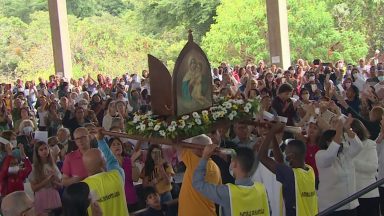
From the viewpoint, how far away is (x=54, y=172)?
9.15 meters

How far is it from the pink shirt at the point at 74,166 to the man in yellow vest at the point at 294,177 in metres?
2.41

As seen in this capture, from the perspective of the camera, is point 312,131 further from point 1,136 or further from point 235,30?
point 235,30

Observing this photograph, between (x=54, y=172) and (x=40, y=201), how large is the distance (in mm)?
425

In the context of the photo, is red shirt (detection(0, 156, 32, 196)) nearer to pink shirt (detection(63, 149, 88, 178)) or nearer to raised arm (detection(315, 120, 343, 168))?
pink shirt (detection(63, 149, 88, 178))

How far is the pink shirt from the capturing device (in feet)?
27.2

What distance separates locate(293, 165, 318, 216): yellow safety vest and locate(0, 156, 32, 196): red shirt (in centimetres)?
390

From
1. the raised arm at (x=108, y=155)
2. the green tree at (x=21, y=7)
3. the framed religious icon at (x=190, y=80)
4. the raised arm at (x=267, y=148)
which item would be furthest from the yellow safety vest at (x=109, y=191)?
the green tree at (x=21, y=7)

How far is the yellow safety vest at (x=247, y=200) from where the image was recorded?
19.5ft

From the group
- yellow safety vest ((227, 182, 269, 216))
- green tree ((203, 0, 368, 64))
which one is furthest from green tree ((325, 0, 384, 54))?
yellow safety vest ((227, 182, 269, 216))

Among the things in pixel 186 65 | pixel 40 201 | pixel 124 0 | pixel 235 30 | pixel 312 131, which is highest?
pixel 124 0

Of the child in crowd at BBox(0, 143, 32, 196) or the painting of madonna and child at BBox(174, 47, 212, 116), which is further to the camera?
the child in crowd at BBox(0, 143, 32, 196)

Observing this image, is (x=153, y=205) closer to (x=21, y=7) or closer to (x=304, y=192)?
(x=304, y=192)

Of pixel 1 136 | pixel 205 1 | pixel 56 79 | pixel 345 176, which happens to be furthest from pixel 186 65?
pixel 205 1

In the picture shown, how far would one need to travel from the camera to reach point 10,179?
29.8 feet
